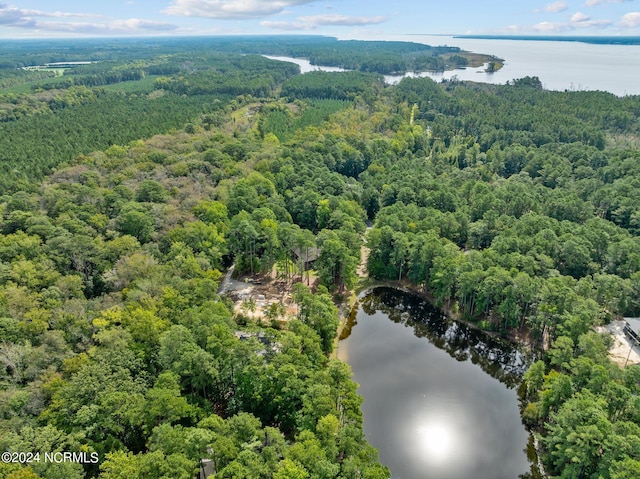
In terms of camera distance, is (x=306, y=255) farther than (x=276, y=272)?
No

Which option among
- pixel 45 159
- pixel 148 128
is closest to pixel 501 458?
pixel 45 159

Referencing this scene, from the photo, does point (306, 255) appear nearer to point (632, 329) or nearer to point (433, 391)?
point (433, 391)

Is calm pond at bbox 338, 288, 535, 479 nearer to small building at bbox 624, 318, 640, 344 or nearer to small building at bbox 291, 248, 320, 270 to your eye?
small building at bbox 291, 248, 320, 270

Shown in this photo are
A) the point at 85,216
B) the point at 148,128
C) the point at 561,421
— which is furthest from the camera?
the point at 148,128

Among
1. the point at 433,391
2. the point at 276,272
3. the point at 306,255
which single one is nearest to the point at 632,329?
the point at 433,391

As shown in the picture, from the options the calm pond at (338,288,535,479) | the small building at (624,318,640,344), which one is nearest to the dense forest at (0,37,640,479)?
the small building at (624,318,640,344)

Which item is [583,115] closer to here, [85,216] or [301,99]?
[301,99]

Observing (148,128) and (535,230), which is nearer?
(535,230)
